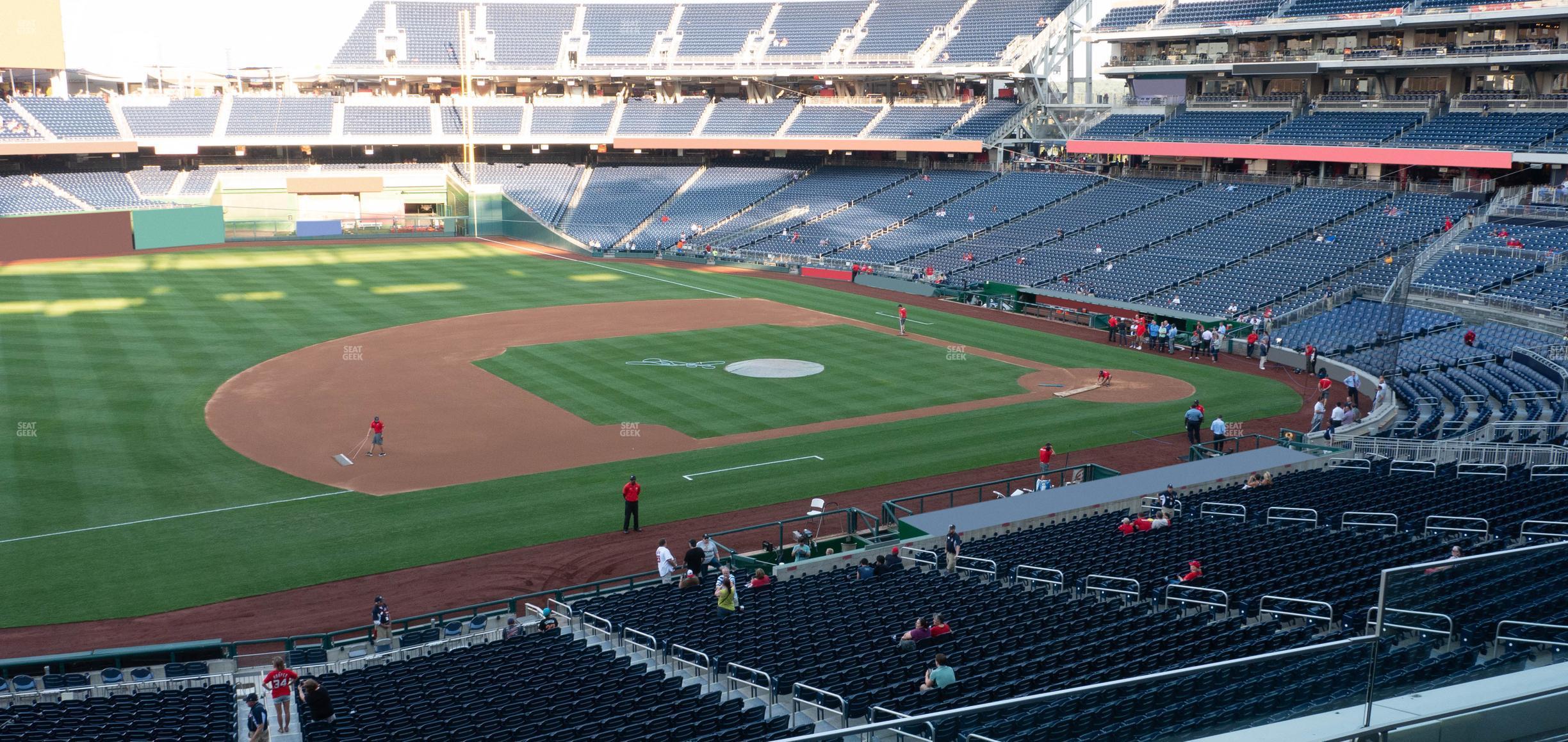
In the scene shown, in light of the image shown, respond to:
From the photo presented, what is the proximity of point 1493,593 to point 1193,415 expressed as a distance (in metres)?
Result: 24.1

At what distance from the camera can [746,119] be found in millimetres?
82000

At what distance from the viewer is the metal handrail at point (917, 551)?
2117cm

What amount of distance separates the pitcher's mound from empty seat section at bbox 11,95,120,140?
51575 millimetres

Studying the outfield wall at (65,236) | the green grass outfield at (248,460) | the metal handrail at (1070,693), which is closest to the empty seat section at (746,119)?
the green grass outfield at (248,460)

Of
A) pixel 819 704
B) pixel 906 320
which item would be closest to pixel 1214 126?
pixel 906 320

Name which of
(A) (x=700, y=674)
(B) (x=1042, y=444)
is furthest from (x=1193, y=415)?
(A) (x=700, y=674)

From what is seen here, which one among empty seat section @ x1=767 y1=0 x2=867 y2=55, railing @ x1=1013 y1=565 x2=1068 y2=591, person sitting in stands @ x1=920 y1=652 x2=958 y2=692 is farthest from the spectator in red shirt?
empty seat section @ x1=767 y1=0 x2=867 y2=55

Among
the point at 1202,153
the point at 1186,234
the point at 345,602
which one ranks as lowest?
the point at 345,602

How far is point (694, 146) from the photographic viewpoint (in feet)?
265

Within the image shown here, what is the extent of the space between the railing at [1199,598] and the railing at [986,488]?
874cm

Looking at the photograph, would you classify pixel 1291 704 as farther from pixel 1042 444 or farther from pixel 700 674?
pixel 1042 444

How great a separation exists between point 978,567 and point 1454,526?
7476mm

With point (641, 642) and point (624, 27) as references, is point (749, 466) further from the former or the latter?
point (624, 27)

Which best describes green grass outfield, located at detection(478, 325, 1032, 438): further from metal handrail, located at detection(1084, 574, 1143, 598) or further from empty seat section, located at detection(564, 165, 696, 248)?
empty seat section, located at detection(564, 165, 696, 248)
